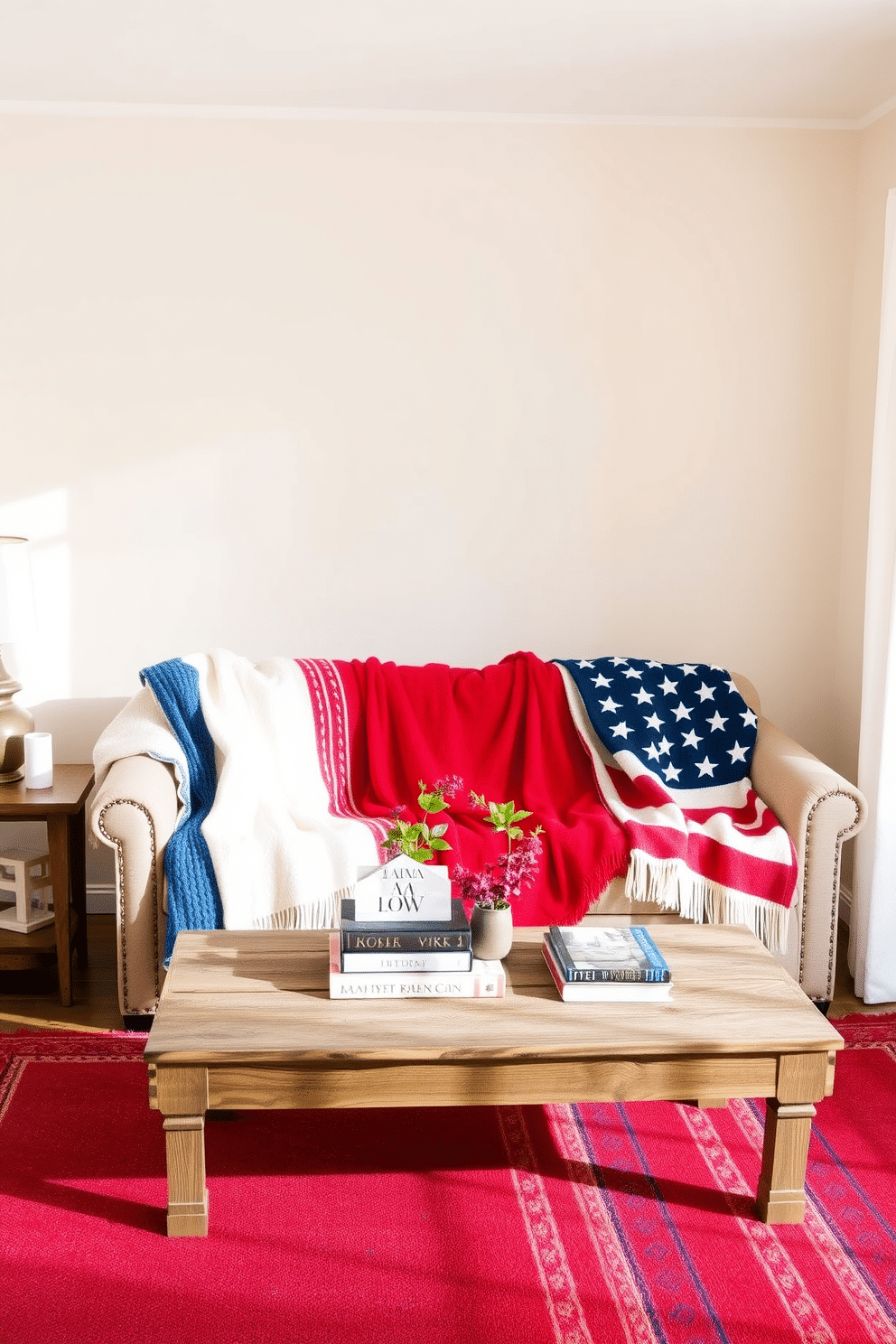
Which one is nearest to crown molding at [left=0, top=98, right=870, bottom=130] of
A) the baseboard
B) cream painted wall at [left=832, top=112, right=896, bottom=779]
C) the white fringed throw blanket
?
cream painted wall at [left=832, top=112, right=896, bottom=779]

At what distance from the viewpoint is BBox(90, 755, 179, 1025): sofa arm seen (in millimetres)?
2689

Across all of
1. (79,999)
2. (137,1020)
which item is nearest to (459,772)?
(137,1020)

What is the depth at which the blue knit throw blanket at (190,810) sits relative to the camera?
8.76ft

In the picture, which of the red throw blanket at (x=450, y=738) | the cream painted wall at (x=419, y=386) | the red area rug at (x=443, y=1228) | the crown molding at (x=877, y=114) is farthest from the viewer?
the cream painted wall at (x=419, y=386)

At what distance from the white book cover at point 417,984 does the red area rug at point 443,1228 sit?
38 centimetres

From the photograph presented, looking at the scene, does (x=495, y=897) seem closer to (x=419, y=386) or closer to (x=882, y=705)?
(x=882, y=705)

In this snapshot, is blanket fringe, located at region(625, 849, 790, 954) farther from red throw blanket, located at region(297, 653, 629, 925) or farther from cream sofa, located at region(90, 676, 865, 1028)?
red throw blanket, located at region(297, 653, 629, 925)

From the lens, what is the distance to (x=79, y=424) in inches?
136

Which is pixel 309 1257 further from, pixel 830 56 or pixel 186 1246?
pixel 830 56

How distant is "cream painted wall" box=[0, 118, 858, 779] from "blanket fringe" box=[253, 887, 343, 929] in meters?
1.08

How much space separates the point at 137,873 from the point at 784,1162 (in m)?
1.55

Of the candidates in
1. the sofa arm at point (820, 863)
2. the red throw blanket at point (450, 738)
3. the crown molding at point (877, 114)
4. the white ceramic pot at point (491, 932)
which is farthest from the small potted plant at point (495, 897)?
the crown molding at point (877, 114)

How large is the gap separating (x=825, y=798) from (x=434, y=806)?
1183mm

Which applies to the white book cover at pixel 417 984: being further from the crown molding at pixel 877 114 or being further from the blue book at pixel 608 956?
the crown molding at pixel 877 114
